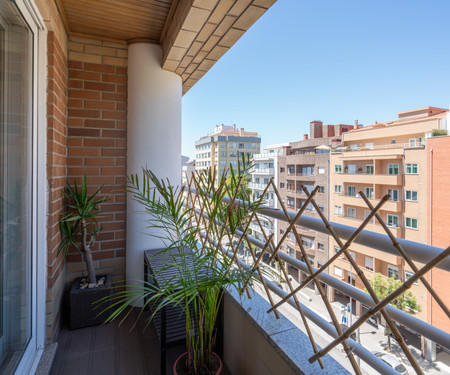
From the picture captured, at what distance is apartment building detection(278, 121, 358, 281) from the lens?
3.63ft

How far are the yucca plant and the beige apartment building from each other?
5.26 ft

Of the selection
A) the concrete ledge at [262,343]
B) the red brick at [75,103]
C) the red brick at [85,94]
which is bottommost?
the concrete ledge at [262,343]

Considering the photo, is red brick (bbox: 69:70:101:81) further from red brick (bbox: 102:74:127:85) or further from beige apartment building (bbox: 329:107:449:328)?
beige apartment building (bbox: 329:107:449:328)

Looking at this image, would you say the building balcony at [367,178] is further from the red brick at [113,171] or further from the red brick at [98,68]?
the red brick at [98,68]

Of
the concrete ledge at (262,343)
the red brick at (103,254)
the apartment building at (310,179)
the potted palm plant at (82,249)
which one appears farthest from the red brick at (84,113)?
the concrete ledge at (262,343)

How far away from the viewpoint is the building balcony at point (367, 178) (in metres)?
1.82

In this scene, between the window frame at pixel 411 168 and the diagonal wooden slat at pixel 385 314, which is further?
the window frame at pixel 411 168

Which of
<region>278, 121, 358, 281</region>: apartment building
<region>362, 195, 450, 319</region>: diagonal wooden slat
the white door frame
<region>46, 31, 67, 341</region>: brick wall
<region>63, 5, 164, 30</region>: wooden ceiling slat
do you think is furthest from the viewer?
<region>63, 5, 164, 30</region>: wooden ceiling slat

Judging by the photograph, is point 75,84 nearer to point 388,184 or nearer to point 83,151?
point 83,151

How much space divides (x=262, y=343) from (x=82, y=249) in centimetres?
142

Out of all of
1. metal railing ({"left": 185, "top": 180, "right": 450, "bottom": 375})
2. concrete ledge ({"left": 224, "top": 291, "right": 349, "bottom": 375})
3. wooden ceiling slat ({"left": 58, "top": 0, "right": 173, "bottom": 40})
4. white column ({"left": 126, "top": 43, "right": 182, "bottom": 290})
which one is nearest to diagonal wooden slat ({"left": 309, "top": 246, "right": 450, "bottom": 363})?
metal railing ({"left": 185, "top": 180, "right": 450, "bottom": 375})

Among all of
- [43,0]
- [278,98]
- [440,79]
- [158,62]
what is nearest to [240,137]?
[440,79]

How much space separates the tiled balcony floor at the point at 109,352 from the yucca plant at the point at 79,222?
35cm

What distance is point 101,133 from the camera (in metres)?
2.22
